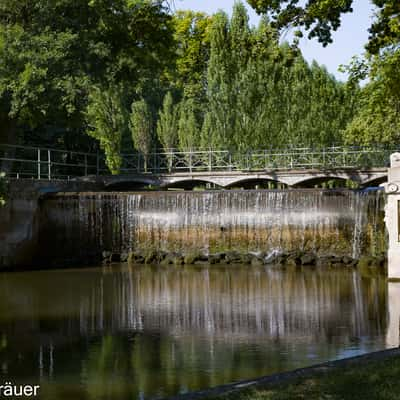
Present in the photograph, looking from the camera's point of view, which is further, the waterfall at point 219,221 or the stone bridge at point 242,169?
the stone bridge at point 242,169

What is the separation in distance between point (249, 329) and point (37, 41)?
66.6 ft

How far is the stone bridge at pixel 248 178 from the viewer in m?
38.6

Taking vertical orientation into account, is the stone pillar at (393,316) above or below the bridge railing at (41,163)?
below

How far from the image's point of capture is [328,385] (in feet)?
25.9

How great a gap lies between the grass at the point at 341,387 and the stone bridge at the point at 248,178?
30.5 metres

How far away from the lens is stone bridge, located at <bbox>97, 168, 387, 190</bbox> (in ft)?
127

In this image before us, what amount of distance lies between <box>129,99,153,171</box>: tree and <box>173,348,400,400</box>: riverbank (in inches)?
1627

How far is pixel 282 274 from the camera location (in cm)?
2348

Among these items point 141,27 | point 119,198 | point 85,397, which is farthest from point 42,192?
point 85,397

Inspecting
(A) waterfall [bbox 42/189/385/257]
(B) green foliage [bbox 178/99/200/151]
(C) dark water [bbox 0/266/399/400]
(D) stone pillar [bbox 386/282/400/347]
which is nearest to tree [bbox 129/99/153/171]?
(B) green foliage [bbox 178/99/200/151]

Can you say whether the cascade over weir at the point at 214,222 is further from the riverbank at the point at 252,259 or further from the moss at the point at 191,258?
the moss at the point at 191,258

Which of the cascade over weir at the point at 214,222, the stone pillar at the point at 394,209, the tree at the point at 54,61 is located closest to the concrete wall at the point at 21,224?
the cascade over weir at the point at 214,222

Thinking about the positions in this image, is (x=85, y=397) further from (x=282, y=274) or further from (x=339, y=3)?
(x=282, y=274)

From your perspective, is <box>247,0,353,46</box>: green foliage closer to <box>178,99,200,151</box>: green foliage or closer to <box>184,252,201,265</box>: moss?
<box>184,252,201,265</box>: moss
